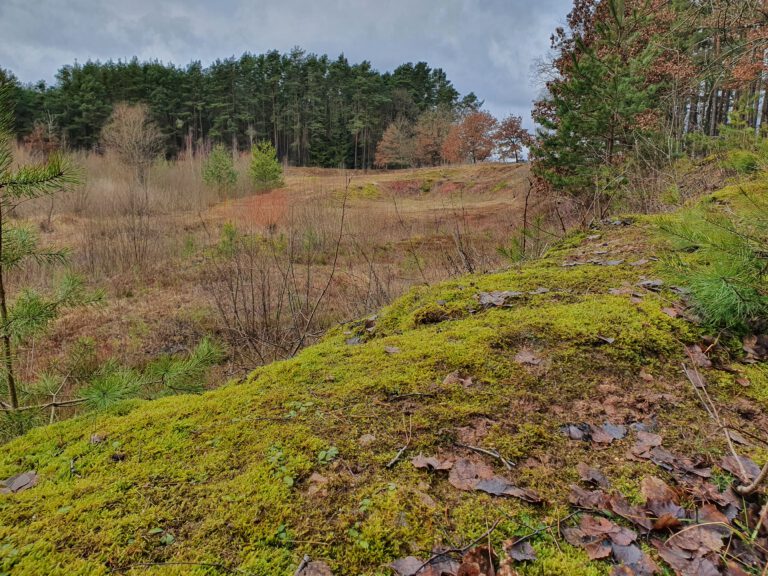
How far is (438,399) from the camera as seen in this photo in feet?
5.74

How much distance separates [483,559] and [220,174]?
20276 mm

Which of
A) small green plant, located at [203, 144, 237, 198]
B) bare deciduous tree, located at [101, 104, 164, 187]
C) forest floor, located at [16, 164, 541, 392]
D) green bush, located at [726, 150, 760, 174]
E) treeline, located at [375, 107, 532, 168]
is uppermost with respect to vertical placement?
treeline, located at [375, 107, 532, 168]

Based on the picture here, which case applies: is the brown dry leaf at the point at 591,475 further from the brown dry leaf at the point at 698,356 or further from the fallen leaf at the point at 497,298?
the fallen leaf at the point at 497,298

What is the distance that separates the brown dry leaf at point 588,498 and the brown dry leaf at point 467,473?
0.26 m

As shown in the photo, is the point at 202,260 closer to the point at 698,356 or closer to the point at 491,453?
the point at 491,453

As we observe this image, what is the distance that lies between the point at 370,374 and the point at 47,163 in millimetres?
1769

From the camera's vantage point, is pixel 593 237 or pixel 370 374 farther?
pixel 593 237

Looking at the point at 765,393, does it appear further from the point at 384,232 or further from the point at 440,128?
the point at 440,128

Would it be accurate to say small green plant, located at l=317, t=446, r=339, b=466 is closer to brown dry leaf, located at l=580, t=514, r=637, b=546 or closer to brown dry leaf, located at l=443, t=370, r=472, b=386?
brown dry leaf, located at l=443, t=370, r=472, b=386

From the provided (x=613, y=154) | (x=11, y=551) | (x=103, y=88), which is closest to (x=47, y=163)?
(x=11, y=551)

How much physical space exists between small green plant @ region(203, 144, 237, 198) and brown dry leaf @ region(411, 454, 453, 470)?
1890 cm

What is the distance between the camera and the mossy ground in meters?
1.09

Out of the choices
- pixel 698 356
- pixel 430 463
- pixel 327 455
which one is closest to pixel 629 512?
pixel 430 463

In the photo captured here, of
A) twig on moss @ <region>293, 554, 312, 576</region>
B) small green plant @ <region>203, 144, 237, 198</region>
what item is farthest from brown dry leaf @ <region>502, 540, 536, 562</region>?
small green plant @ <region>203, 144, 237, 198</region>
